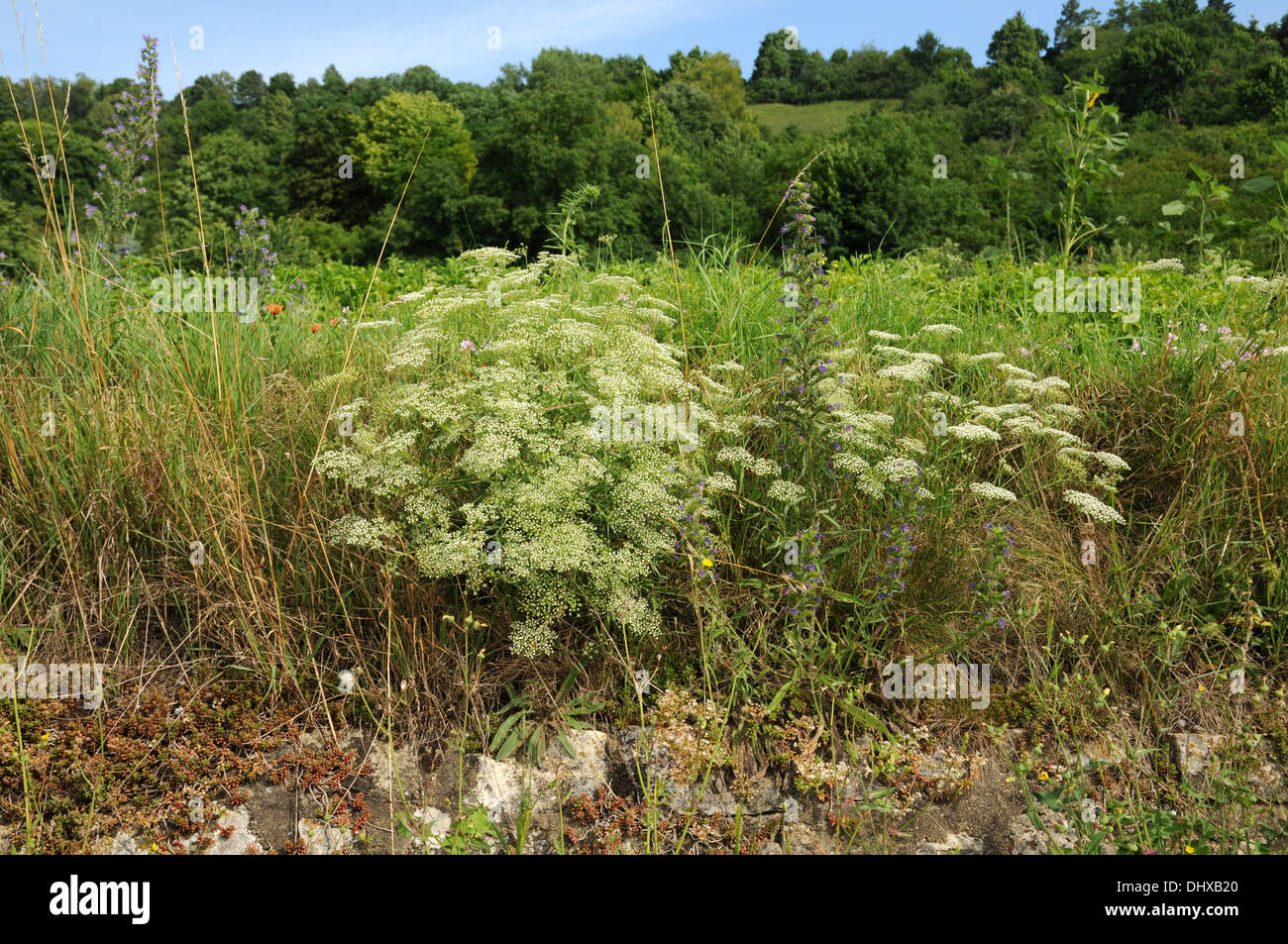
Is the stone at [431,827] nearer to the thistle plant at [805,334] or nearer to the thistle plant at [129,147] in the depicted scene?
the thistle plant at [805,334]

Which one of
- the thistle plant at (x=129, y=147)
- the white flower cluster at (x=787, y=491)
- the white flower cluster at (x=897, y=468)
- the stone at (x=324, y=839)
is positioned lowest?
the stone at (x=324, y=839)

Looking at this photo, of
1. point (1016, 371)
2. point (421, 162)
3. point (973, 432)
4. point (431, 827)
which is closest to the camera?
point (431, 827)

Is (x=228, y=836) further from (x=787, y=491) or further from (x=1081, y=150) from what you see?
(x=1081, y=150)

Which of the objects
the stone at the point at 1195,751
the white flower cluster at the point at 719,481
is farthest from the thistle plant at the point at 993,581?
the white flower cluster at the point at 719,481

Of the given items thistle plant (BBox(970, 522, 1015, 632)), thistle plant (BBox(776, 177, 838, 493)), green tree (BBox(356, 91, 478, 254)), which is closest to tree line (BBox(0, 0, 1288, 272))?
green tree (BBox(356, 91, 478, 254))

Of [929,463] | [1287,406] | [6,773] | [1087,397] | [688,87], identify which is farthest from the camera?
[688,87]

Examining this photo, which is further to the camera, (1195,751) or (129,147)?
(129,147)

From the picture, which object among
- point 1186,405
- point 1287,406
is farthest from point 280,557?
point 1287,406

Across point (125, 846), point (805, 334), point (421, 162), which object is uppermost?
point (421, 162)

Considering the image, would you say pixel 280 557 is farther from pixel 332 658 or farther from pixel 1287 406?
pixel 1287 406

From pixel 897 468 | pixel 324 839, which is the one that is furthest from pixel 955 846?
pixel 324 839

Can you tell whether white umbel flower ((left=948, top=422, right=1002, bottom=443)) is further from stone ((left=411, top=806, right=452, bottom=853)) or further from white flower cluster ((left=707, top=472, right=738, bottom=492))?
stone ((left=411, top=806, right=452, bottom=853))

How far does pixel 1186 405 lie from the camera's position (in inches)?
139

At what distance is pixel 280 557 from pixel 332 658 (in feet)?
1.38
